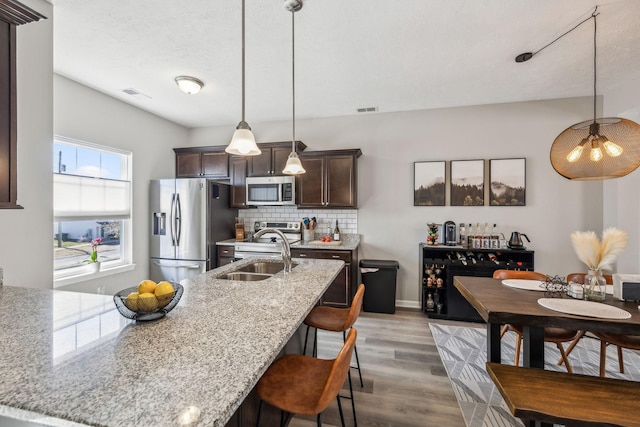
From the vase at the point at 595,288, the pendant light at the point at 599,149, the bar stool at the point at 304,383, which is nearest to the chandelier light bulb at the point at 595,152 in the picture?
the pendant light at the point at 599,149

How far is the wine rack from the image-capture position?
341 cm

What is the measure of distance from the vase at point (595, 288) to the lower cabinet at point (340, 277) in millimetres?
2253

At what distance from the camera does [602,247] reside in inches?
69.5

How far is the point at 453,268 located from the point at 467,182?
1.21m

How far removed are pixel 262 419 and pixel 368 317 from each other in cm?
246

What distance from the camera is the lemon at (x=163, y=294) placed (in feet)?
3.83

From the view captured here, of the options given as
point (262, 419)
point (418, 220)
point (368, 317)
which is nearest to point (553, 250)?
point (418, 220)

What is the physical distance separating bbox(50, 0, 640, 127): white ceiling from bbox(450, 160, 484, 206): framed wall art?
0.83 m

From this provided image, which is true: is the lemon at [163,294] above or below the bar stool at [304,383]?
above

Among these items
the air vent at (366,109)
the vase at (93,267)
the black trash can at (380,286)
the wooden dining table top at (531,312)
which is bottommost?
the black trash can at (380,286)

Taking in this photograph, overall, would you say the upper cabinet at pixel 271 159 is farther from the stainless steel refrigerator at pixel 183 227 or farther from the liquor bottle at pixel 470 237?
the liquor bottle at pixel 470 237

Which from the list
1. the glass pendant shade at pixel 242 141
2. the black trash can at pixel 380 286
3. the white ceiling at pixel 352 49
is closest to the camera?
the glass pendant shade at pixel 242 141

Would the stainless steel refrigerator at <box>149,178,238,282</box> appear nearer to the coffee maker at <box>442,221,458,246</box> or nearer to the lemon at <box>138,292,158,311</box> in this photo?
the lemon at <box>138,292,158,311</box>

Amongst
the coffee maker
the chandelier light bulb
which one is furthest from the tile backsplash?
the chandelier light bulb
